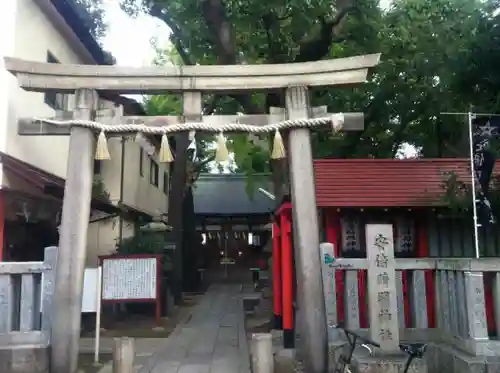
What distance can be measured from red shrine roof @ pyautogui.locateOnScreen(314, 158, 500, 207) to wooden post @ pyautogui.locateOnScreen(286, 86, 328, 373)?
7.83 ft

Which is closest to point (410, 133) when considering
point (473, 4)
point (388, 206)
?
point (473, 4)

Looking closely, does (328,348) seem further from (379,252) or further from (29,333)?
(29,333)

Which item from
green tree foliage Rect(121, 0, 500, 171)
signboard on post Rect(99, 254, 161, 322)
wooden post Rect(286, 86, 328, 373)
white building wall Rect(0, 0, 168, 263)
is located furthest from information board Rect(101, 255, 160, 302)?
wooden post Rect(286, 86, 328, 373)

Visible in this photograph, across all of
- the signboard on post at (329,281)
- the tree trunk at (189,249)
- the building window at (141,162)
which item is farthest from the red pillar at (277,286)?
the building window at (141,162)

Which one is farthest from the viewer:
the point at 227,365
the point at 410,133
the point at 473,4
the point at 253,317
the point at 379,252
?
the point at 410,133

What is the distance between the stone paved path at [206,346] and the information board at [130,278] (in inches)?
53.8

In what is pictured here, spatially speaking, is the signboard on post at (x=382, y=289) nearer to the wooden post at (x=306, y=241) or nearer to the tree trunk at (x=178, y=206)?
the wooden post at (x=306, y=241)

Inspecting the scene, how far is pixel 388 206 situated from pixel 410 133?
10.9 metres

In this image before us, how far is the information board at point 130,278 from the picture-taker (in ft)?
43.3

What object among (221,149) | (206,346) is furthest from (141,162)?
(221,149)

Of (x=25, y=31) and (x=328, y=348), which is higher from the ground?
(x=25, y=31)

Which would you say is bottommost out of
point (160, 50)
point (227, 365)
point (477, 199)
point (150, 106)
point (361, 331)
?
point (227, 365)

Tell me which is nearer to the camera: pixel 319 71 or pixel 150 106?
pixel 319 71

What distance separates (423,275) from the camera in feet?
28.8
